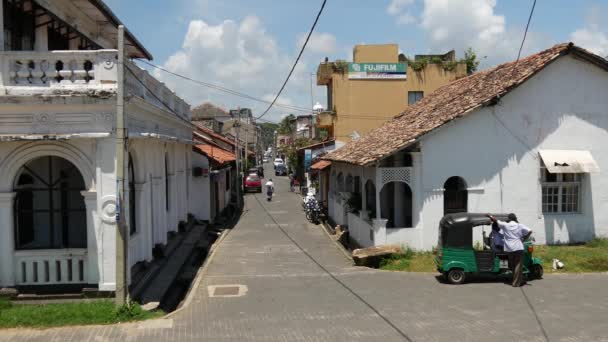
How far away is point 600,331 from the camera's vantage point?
8805 mm

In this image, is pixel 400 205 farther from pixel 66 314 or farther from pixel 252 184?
pixel 252 184

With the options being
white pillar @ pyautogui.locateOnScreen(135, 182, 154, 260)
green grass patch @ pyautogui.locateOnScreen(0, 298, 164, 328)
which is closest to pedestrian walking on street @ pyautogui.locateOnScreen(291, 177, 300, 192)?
white pillar @ pyautogui.locateOnScreen(135, 182, 154, 260)

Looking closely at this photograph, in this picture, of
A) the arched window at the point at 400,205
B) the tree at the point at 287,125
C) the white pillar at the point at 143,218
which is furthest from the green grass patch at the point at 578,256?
the tree at the point at 287,125

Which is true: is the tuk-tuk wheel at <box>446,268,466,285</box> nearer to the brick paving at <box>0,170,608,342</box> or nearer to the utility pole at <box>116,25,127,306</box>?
the brick paving at <box>0,170,608,342</box>

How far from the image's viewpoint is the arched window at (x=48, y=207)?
11125 mm

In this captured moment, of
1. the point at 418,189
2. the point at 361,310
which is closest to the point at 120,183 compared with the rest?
the point at 361,310

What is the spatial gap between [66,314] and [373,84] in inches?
942

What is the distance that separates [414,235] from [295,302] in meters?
5.59

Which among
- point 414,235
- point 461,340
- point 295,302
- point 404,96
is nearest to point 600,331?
point 461,340

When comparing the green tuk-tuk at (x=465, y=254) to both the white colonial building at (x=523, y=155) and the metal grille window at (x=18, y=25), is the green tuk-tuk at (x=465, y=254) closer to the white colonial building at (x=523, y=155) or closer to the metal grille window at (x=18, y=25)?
the white colonial building at (x=523, y=155)

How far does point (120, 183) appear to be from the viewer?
376 inches

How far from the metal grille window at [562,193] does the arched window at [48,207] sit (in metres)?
12.9

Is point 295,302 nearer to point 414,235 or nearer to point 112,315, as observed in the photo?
point 112,315

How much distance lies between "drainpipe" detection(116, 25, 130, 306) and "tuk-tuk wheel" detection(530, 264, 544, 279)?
924 cm
